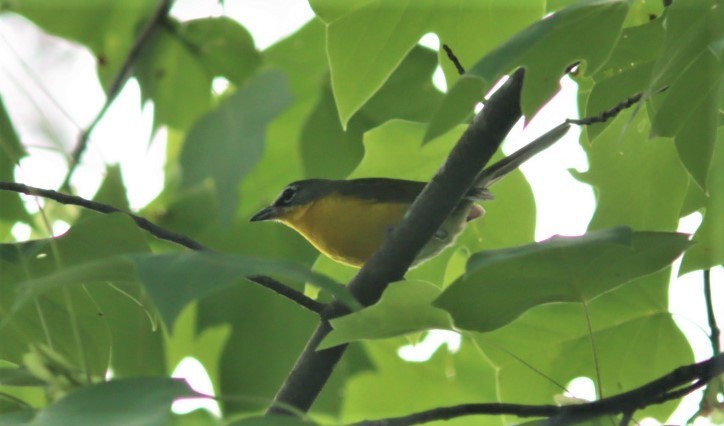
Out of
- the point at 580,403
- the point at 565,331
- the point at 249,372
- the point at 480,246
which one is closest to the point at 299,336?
the point at 249,372

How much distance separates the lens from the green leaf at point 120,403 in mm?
1416

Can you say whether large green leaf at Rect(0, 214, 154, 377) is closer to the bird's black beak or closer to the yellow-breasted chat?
the yellow-breasted chat

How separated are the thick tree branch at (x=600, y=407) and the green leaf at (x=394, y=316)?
0.60 feet

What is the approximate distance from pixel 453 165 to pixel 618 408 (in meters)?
0.81

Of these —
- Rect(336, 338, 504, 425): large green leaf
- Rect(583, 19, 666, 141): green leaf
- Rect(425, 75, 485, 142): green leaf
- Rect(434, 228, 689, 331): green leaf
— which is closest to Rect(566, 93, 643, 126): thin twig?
Rect(583, 19, 666, 141): green leaf

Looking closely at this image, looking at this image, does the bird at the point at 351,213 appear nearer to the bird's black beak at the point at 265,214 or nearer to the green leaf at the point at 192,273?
the bird's black beak at the point at 265,214

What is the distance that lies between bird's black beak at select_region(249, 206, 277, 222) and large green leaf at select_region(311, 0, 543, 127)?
2123 millimetres

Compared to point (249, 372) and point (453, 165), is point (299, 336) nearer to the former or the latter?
point (249, 372)

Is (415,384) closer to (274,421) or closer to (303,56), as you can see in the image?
(303,56)

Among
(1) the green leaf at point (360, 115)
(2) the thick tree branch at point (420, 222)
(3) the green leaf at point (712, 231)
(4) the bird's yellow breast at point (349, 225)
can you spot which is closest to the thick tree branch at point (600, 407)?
(3) the green leaf at point (712, 231)

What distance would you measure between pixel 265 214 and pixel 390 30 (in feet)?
7.20

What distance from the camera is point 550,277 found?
6.51ft

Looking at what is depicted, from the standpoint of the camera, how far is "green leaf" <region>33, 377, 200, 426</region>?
1.42 metres

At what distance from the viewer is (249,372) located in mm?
4383
